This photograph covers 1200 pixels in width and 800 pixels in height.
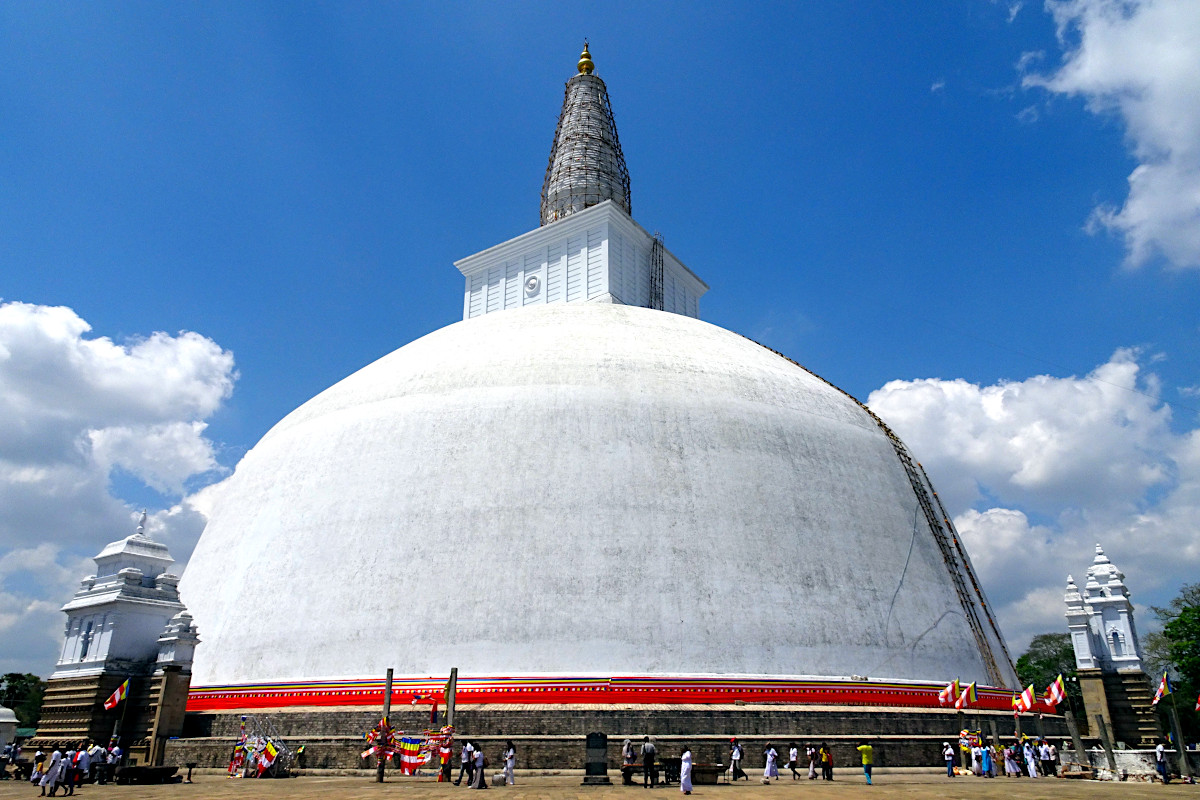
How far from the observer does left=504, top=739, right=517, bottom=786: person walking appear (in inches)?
491

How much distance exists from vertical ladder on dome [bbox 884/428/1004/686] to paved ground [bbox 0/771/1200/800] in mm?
3501

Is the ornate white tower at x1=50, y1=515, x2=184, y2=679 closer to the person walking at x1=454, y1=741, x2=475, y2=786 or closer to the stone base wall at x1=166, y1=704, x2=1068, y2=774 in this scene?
the stone base wall at x1=166, y1=704, x2=1068, y2=774

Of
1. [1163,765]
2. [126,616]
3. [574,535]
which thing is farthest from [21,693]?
[1163,765]

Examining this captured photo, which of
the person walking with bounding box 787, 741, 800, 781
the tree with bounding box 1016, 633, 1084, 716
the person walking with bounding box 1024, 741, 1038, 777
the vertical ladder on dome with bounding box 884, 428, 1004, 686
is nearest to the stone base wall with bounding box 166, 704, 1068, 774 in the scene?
the person walking with bounding box 787, 741, 800, 781

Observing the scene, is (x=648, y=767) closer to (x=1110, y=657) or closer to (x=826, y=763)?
(x=826, y=763)

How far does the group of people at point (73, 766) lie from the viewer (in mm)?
12016

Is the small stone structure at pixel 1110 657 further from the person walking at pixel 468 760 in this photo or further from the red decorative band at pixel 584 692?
the person walking at pixel 468 760

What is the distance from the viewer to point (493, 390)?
57.8 ft

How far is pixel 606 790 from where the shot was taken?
38.2 ft

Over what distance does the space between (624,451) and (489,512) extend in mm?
2844

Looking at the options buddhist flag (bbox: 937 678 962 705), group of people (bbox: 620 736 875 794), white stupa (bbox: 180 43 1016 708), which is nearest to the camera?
group of people (bbox: 620 736 875 794)

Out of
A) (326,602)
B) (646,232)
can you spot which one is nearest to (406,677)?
(326,602)

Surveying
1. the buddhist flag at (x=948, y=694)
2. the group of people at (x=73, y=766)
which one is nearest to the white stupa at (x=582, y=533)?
the buddhist flag at (x=948, y=694)

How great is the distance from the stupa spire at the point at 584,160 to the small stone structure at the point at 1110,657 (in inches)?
693
